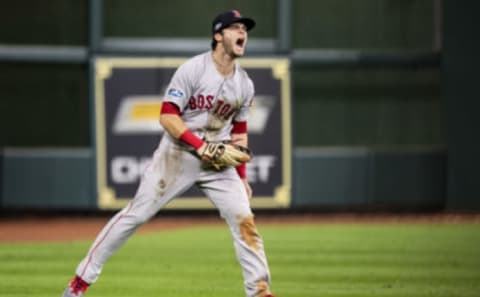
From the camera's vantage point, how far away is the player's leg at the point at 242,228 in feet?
25.4

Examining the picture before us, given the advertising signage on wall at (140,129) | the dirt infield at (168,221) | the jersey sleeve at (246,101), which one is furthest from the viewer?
the advertising signage on wall at (140,129)

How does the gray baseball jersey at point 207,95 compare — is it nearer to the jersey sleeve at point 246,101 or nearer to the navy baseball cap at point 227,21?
the jersey sleeve at point 246,101

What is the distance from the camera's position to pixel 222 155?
7.79 meters

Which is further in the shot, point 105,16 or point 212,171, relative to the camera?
point 105,16

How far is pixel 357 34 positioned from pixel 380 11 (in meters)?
0.47

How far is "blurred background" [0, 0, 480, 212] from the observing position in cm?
1662

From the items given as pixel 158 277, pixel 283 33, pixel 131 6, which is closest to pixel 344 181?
pixel 283 33

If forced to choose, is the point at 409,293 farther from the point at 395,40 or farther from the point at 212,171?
the point at 395,40

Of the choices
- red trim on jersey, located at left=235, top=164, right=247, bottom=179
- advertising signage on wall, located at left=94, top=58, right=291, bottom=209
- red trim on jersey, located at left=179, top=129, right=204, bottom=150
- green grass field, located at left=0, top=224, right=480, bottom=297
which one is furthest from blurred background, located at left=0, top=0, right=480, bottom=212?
red trim on jersey, located at left=179, top=129, right=204, bottom=150

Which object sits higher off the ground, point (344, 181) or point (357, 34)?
point (357, 34)

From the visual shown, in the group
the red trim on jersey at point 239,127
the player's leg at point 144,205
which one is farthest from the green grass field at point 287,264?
the red trim on jersey at point 239,127

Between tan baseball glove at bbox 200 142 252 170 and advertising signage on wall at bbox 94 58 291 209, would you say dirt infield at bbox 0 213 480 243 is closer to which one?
advertising signage on wall at bbox 94 58 291 209

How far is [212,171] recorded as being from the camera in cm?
796

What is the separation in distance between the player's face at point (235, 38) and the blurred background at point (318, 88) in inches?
344
